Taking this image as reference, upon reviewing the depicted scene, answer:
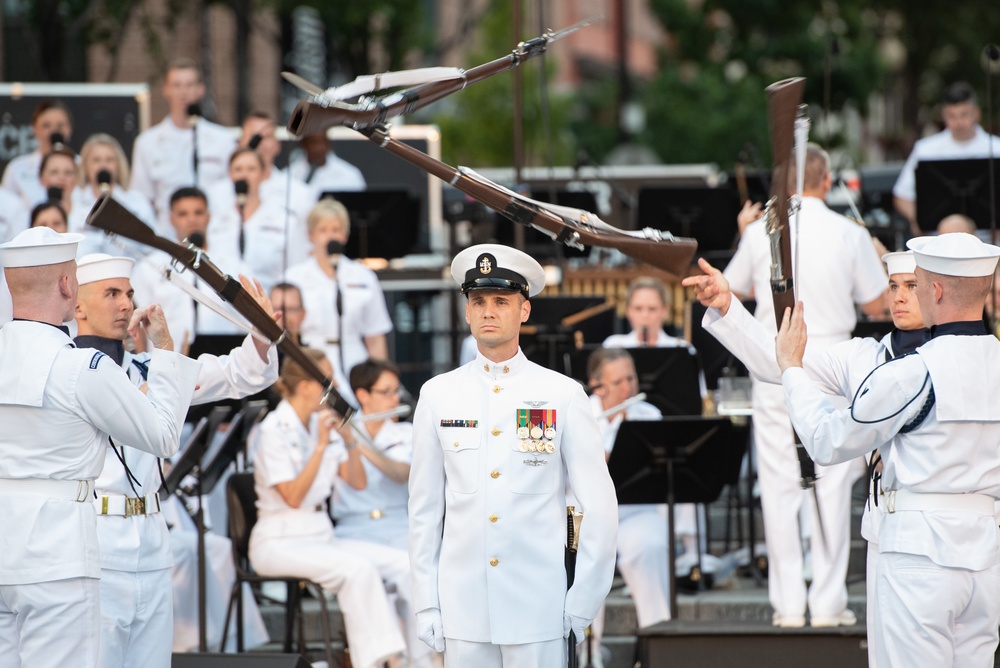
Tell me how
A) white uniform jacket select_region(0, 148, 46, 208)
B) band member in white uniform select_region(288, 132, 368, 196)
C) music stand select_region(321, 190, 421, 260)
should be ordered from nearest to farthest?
music stand select_region(321, 190, 421, 260), white uniform jacket select_region(0, 148, 46, 208), band member in white uniform select_region(288, 132, 368, 196)

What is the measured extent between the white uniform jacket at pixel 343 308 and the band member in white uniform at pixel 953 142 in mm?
3943

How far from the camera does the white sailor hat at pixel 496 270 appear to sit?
5461 millimetres

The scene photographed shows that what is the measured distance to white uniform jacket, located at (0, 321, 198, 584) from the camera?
5.11m

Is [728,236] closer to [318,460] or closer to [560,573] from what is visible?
[318,460]

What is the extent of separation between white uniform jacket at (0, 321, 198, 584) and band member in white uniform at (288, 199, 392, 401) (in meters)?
4.21

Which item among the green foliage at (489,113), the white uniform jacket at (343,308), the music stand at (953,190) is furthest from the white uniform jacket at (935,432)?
the green foliage at (489,113)

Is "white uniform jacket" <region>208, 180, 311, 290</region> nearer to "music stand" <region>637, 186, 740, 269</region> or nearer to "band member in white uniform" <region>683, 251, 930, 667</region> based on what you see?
"music stand" <region>637, 186, 740, 269</region>

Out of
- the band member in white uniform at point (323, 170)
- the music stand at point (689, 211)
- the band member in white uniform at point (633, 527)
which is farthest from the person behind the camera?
the band member in white uniform at point (323, 170)

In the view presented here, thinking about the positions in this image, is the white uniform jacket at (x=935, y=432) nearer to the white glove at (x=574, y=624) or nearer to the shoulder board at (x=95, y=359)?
the white glove at (x=574, y=624)

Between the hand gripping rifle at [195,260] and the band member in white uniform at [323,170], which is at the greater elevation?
the band member in white uniform at [323,170]

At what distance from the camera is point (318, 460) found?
7754mm

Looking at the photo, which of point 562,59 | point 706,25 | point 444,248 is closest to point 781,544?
point 444,248

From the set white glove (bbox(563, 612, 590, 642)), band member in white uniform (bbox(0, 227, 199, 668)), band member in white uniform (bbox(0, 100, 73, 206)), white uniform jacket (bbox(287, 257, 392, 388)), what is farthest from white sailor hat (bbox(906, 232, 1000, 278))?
band member in white uniform (bbox(0, 100, 73, 206))

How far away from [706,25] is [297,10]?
8.76 metres
